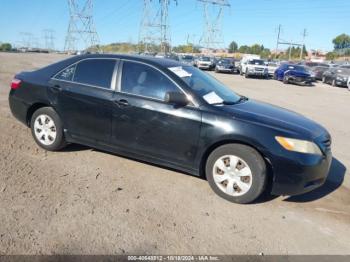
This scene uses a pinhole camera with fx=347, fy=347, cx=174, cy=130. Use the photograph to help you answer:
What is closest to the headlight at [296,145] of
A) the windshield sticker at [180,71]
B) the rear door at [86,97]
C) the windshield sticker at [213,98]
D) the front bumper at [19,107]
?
the windshield sticker at [213,98]

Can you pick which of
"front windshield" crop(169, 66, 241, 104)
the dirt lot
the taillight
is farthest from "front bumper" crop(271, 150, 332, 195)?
the taillight

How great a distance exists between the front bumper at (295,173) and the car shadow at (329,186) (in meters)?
0.42

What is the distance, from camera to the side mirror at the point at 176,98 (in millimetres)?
4238

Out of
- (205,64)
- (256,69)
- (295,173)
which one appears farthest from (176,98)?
(205,64)

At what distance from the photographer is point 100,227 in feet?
11.2

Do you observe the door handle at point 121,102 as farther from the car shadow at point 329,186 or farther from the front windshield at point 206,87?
the car shadow at point 329,186

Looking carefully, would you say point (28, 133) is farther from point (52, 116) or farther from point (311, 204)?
point (311, 204)

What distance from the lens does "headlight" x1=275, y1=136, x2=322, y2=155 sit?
156 inches

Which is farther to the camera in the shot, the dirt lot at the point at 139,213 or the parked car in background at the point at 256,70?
the parked car in background at the point at 256,70

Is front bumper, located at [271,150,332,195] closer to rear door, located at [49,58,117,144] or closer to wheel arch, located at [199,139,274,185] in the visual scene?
wheel arch, located at [199,139,274,185]

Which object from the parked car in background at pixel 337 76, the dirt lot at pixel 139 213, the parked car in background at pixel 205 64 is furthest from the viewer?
the parked car in background at pixel 205 64

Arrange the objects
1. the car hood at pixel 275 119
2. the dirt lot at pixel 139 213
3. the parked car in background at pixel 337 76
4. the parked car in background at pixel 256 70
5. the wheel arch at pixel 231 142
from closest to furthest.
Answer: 1. the dirt lot at pixel 139 213
2. the wheel arch at pixel 231 142
3. the car hood at pixel 275 119
4. the parked car in background at pixel 337 76
5. the parked car in background at pixel 256 70

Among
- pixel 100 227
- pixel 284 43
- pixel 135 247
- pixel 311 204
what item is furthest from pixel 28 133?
pixel 284 43

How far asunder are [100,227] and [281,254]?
174 centimetres
